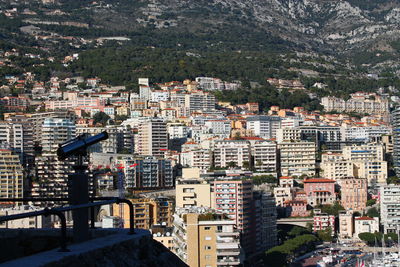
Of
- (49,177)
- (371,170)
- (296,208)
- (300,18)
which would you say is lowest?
(296,208)

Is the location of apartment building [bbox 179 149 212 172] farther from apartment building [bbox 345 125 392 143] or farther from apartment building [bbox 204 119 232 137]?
apartment building [bbox 345 125 392 143]

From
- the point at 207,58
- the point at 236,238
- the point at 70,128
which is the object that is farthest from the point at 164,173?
the point at 207,58

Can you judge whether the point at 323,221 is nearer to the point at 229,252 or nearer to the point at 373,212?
the point at 373,212

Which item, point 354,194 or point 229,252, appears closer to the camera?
point 229,252

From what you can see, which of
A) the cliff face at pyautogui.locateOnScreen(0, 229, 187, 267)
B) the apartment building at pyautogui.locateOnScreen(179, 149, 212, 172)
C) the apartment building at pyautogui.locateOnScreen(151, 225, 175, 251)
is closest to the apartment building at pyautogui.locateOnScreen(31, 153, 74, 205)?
the apartment building at pyautogui.locateOnScreen(151, 225, 175, 251)

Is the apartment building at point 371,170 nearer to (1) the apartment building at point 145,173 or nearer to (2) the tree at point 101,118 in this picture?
(1) the apartment building at point 145,173

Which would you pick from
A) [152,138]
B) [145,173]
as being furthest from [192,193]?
[152,138]
